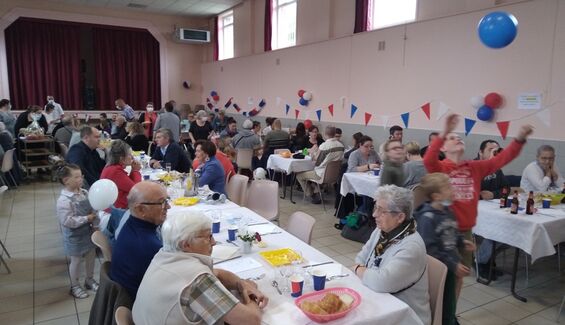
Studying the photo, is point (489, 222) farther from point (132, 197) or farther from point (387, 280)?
point (132, 197)

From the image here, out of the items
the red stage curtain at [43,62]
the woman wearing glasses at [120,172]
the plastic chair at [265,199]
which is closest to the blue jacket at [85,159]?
the woman wearing glasses at [120,172]

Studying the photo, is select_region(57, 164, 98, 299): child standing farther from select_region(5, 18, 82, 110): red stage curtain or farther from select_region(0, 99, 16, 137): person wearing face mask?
select_region(5, 18, 82, 110): red stage curtain

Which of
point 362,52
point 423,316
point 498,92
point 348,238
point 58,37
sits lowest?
point 348,238

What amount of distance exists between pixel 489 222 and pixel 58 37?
476 inches

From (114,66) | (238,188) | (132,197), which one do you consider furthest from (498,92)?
(114,66)

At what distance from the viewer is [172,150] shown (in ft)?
17.0

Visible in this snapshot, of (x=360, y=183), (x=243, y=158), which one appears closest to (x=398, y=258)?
(x=360, y=183)

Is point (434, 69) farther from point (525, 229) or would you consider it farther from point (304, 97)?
point (525, 229)

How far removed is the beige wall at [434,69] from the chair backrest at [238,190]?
334cm

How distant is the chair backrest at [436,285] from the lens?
6.72ft

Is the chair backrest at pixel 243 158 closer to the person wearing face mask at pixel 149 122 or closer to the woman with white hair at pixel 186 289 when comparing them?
the person wearing face mask at pixel 149 122

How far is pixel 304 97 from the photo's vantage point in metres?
8.65

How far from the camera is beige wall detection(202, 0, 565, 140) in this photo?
4797 mm

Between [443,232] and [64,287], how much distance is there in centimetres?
332
